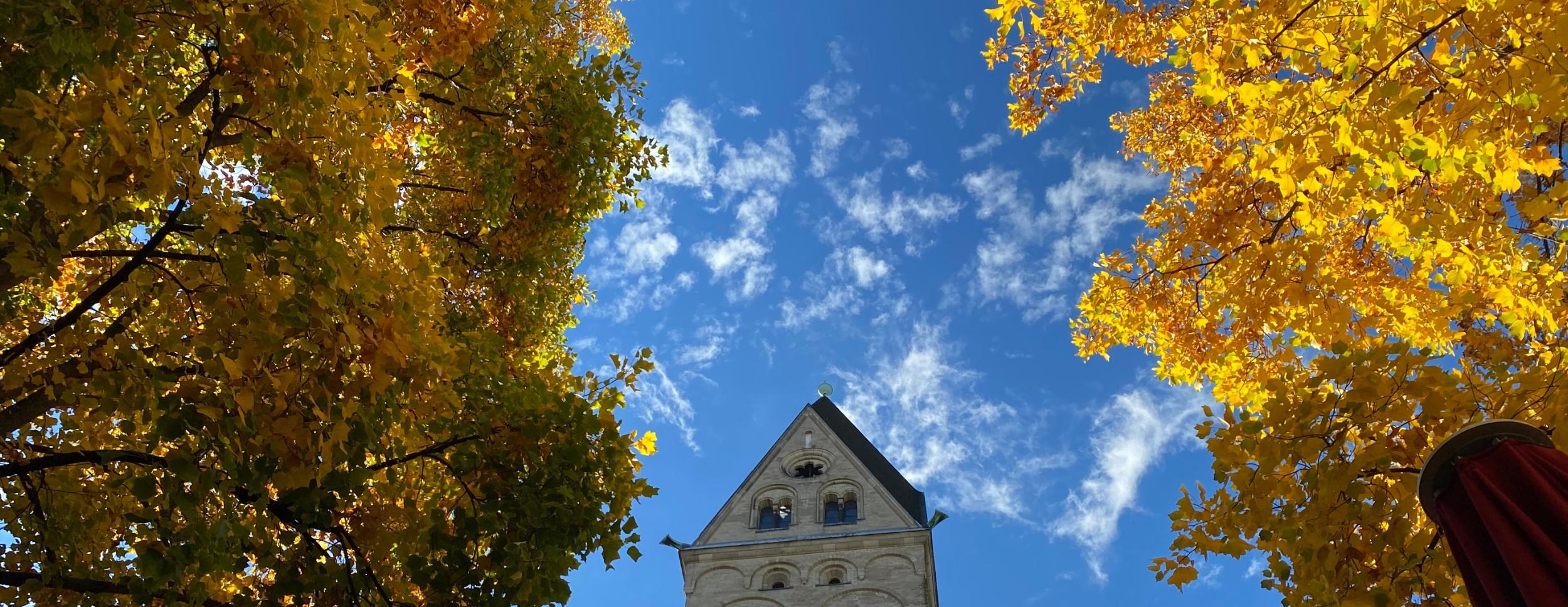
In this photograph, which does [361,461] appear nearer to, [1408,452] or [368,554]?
[368,554]

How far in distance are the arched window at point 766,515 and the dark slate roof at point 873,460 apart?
3.08 metres

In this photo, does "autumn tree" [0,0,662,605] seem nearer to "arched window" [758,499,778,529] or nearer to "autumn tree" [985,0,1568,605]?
"autumn tree" [985,0,1568,605]

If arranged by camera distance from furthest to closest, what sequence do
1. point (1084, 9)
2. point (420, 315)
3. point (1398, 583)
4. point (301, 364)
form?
point (1084, 9) < point (420, 315) < point (1398, 583) < point (301, 364)

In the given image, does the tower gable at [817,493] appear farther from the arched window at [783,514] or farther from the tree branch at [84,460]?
the tree branch at [84,460]

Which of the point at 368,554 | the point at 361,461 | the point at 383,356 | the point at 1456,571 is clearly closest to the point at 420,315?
the point at 383,356

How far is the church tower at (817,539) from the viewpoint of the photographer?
2234 cm

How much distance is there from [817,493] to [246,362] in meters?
22.2

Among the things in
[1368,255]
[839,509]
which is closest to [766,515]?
[839,509]

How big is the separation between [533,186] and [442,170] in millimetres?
1995

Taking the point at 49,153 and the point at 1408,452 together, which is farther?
the point at 1408,452

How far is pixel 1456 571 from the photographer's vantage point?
525 cm

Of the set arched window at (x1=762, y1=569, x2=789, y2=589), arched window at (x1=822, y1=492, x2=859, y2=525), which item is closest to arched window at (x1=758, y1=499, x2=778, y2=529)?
arched window at (x1=822, y1=492, x2=859, y2=525)

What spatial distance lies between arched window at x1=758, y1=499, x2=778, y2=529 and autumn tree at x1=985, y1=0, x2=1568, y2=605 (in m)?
17.7

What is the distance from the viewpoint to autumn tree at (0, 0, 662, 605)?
4.34 m
